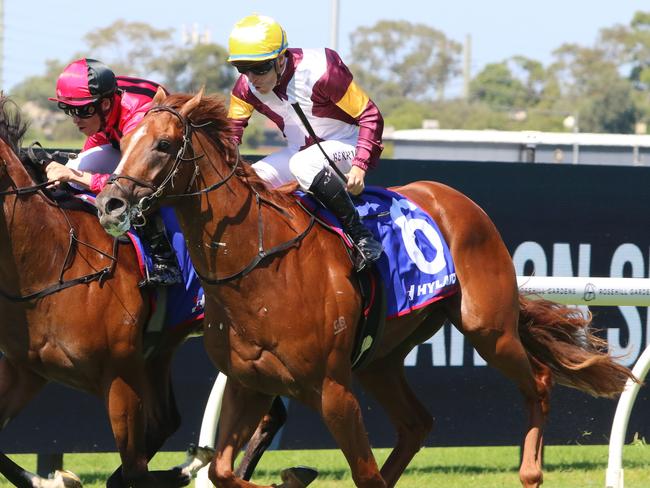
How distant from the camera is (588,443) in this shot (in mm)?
7109

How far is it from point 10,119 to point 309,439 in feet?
8.64

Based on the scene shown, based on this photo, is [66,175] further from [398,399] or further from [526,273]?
[526,273]

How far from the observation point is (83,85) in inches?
195

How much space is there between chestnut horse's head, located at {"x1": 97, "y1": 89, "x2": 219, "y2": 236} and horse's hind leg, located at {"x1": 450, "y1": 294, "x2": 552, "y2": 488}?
1.68 meters

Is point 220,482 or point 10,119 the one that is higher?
point 10,119

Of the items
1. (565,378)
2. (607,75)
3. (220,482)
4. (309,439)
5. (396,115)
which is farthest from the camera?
(607,75)

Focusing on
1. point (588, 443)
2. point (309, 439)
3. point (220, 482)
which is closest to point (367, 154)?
point (220, 482)

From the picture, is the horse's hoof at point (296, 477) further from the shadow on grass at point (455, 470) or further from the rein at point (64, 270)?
the shadow on grass at point (455, 470)

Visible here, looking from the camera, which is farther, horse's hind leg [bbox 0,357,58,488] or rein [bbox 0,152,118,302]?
horse's hind leg [bbox 0,357,58,488]

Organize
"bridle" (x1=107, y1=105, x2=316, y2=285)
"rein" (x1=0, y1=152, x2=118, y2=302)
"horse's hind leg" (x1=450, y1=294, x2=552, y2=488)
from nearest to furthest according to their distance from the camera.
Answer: "bridle" (x1=107, y1=105, x2=316, y2=285), "rein" (x1=0, y1=152, x2=118, y2=302), "horse's hind leg" (x1=450, y1=294, x2=552, y2=488)

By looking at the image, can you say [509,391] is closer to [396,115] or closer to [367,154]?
[367,154]

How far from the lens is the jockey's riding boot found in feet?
15.9

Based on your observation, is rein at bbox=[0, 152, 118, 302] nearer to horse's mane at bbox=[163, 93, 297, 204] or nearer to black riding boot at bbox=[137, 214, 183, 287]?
black riding boot at bbox=[137, 214, 183, 287]

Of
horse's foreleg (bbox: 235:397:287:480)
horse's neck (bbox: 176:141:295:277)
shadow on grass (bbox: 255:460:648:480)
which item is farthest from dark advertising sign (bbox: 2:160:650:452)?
horse's neck (bbox: 176:141:295:277)
